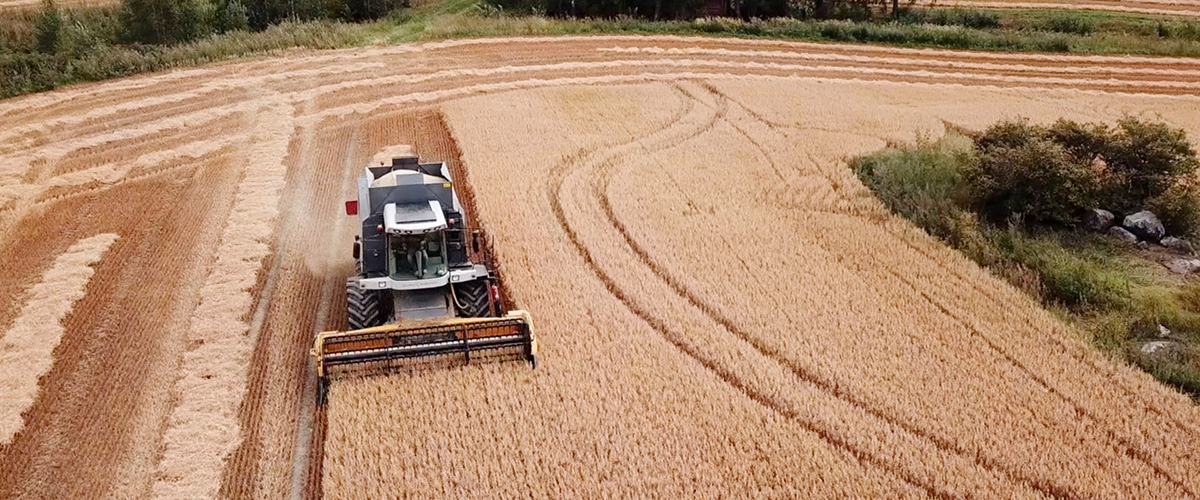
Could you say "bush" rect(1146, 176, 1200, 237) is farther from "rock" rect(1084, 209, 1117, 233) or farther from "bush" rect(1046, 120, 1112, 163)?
"bush" rect(1046, 120, 1112, 163)

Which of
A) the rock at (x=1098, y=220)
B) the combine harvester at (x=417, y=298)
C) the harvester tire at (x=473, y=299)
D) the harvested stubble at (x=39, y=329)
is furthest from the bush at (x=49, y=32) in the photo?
the rock at (x=1098, y=220)

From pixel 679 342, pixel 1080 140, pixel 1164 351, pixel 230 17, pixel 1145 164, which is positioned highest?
pixel 230 17

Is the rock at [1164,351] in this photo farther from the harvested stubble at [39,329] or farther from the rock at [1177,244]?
the harvested stubble at [39,329]

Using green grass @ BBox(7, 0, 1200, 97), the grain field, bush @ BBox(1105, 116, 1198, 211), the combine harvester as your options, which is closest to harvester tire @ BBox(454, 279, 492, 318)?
the combine harvester

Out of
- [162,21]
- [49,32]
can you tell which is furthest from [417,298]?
[49,32]

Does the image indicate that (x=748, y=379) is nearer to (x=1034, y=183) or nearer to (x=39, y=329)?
(x=1034, y=183)

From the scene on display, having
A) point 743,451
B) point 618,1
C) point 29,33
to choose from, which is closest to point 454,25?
point 618,1
